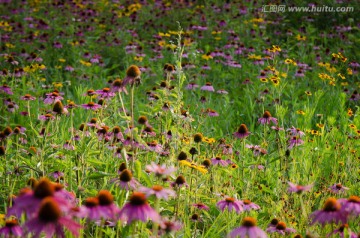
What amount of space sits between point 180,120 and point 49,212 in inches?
74.5

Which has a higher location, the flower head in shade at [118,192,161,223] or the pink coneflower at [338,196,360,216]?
the flower head in shade at [118,192,161,223]

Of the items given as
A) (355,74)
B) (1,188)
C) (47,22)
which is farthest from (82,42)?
(1,188)

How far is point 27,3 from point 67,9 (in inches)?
41.0

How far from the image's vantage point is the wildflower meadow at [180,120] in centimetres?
206

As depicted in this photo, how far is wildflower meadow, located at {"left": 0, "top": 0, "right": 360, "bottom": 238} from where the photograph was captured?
2057 mm

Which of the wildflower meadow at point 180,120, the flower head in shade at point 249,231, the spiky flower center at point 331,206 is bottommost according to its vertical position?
the wildflower meadow at point 180,120

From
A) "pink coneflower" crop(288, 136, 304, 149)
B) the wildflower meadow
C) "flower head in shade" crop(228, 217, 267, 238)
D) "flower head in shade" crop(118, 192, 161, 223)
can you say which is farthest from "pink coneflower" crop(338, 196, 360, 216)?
"pink coneflower" crop(288, 136, 304, 149)

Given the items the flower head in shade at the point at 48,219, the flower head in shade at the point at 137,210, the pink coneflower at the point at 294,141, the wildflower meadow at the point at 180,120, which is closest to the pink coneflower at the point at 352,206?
the wildflower meadow at the point at 180,120

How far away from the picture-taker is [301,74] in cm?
549

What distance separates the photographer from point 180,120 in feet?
10.1

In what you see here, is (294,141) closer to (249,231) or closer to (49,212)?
(249,231)

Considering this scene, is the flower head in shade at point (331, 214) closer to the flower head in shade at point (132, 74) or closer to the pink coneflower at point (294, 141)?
the flower head in shade at point (132, 74)

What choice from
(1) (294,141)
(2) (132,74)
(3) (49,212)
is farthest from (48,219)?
(1) (294,141)

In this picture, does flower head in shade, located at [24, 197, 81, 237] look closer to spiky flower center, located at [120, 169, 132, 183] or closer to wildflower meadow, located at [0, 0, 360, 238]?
wildflower meadow, located at [0, 0, 360, 238]
